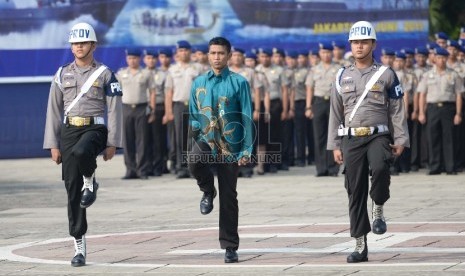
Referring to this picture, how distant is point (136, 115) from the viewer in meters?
26.5

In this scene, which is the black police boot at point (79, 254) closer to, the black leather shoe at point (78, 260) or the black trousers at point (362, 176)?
the black leather shoe at point (78, 260)

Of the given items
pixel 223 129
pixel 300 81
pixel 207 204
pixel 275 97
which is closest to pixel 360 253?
pixel 207 204

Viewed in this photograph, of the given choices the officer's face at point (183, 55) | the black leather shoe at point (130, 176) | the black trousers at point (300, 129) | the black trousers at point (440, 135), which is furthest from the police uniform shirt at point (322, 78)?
the black leather shoe at point (130, 176)

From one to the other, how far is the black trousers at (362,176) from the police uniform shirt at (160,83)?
43.4ft

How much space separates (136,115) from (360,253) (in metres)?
13.3

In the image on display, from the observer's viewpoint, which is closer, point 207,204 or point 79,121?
point 79,121

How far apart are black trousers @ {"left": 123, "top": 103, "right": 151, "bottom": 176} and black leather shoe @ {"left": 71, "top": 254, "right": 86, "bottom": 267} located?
12422mm

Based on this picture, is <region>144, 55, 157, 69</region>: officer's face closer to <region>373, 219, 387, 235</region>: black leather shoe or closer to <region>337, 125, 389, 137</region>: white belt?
<region>337, 125, 389, 137</region>: white belt

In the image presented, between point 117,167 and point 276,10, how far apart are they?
15.8ft

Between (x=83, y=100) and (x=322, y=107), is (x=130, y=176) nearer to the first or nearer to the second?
(x=322, y=107)

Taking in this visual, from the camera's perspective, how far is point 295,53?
29734 millimetres

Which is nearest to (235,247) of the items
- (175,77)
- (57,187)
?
(57,187)

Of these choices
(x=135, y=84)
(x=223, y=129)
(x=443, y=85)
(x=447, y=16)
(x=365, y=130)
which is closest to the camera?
(x=365, y=130)

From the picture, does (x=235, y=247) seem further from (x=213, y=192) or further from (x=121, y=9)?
(x=121, y=9)
